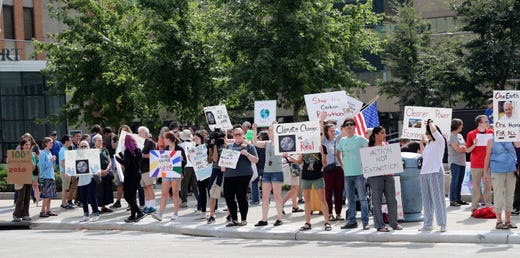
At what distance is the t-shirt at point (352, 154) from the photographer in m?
14.7

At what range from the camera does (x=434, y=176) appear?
1401cm

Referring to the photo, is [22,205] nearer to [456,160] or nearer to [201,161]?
[201,161]

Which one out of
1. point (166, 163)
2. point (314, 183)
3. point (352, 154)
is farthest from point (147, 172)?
point (352, 154)

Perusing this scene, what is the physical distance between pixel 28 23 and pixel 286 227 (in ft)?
120

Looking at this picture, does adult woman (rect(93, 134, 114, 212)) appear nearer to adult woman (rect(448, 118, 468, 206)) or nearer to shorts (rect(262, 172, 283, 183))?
shorts (rect(262, 172, 283, 183))

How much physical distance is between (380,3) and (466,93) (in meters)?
18.5

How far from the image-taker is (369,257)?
11.8 m

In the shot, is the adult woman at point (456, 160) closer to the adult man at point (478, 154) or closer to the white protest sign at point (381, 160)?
the adult man at point (478, 154)

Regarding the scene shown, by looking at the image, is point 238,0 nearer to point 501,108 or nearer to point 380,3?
point 501,108

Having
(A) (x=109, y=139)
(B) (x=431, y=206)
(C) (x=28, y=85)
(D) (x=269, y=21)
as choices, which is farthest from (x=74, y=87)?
(B) (x=431, y=206)

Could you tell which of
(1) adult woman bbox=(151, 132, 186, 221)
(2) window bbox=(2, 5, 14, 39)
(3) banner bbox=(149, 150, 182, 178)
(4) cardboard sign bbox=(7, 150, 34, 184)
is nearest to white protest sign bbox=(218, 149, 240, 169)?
(3) banner bbox=(149, 150, 182, 178)

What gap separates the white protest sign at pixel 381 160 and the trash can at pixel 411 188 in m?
1.35

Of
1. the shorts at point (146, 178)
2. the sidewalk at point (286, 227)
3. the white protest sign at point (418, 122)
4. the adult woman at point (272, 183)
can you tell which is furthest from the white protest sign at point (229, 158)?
the white protest sign at point (418, 122)

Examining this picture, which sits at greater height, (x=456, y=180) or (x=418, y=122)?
(x=418, y=122)
